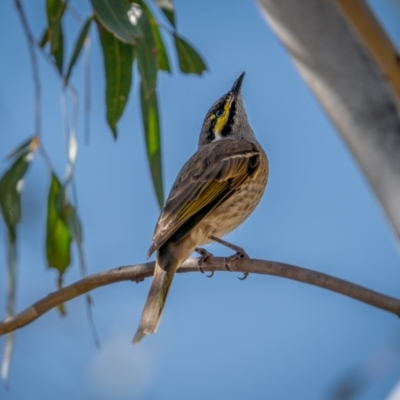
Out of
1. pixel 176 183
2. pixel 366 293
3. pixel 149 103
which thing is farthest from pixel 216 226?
pixel 366 293

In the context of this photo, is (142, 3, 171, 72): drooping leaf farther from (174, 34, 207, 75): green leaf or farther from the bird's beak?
the bird's beak

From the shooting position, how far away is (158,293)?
2.64 m

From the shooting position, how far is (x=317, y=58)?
1.85m

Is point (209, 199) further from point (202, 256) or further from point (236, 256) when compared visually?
point (236, 256)

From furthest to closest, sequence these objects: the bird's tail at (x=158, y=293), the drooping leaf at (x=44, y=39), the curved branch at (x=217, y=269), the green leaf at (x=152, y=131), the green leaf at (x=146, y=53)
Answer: the drooping leaf at (x=44, y=39) → the green leaf at (x=152, y=131) → the green leaf at (x=146, y=53) → the bird's tail at (x=158, y=293) → the curved branch at (x=217, y=269)

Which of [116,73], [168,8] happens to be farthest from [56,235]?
[168,8]

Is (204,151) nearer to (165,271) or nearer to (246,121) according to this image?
(246,121)

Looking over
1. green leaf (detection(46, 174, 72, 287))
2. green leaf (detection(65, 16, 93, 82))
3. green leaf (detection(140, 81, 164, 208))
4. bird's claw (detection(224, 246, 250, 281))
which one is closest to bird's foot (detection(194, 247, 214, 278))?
bird's claw (detection(224, 246, 250, 281))

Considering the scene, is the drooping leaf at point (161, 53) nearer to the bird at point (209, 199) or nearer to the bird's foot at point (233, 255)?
the bird at point (209, 199)

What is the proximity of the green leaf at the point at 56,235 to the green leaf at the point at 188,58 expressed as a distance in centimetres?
65

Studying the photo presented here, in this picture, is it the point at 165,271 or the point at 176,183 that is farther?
the point at 176,183

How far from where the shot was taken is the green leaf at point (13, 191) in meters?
2.99

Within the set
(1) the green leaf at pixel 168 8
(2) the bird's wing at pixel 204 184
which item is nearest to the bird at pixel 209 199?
(2) the bird's wing at pixel 204 184

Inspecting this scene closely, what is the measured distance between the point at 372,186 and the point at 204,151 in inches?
76.7
